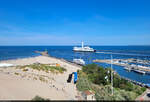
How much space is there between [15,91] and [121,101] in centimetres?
1029

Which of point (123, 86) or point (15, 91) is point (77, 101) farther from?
point (123, 86)

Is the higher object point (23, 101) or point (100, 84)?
point (23, 101)

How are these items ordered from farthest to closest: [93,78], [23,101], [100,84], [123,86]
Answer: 1. [93,78]
2. [100,84]
3. [123,86]
4. [23,101]

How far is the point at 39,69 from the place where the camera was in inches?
873

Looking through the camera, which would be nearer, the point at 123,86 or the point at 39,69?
the point at 123,86

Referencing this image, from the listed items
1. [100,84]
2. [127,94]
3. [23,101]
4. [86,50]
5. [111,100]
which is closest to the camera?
[23,101]

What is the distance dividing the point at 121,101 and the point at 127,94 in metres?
1.57

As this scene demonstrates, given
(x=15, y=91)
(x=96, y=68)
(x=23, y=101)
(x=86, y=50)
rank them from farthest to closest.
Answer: (x=86, y=50)
(x=96, y=68)
(x=15, y=91)
(x=23, y=101)

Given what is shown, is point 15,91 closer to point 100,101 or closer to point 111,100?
point 100,101

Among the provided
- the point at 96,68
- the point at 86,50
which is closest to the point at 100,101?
the point at 96,68

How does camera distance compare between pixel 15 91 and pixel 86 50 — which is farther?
pixel 86 50

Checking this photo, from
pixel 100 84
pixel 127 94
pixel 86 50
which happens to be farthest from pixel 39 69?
pixel 86 50

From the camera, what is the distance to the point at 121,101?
877 centimetres

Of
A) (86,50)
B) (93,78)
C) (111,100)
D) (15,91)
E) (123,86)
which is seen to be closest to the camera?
(111,100)
